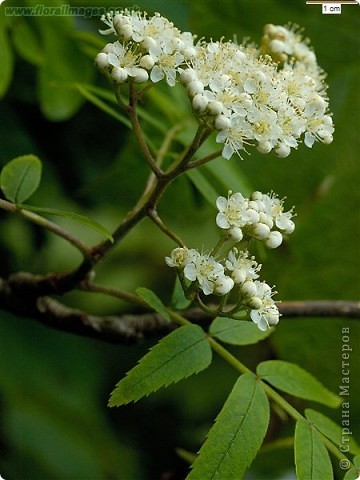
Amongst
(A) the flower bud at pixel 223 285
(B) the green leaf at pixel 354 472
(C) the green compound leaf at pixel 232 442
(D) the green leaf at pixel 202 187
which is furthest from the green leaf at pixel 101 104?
(B) the green leaf at pixel 354 472

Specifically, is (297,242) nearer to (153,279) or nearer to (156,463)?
(153,279)

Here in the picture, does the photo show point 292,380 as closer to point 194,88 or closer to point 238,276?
point 238,276

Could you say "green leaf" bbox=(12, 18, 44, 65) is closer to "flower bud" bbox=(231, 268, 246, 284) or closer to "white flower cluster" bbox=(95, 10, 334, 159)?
"white flower cluster" bbox=(95, 10, 334, 159)

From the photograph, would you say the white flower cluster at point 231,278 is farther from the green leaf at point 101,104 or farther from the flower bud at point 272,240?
the green leaf at point 101,104

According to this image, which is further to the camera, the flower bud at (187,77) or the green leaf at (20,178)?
the green leaf at (20,178)

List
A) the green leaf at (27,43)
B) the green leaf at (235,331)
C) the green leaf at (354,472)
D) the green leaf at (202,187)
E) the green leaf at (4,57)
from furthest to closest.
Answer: the green leaf at (27,43)
the green leaf at (4,57)
the green leaf at (202,187)
the green leaf at (235,331)
the green leaf at (354,472)

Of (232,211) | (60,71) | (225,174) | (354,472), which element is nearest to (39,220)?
(232,211)

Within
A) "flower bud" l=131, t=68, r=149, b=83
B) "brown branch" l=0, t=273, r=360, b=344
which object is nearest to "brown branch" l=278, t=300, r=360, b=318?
"brown branch" l=0, t=273, r=360, b=344
